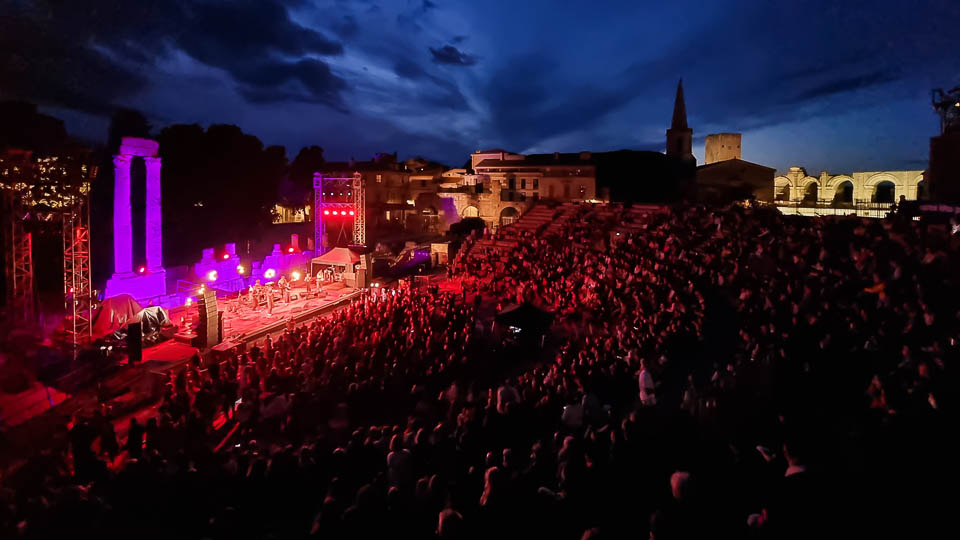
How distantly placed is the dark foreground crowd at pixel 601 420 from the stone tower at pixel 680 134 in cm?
3778

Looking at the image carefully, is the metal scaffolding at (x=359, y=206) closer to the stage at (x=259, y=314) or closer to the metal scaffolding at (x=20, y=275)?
the stage at (x=259, y=314)

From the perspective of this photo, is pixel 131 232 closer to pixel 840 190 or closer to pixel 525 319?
pixel 525 319

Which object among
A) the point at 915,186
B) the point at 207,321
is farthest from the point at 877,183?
the point at 207,321

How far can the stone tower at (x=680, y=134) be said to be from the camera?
4878 centimetres

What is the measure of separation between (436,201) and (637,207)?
88.4 ft

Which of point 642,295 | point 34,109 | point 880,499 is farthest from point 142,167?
point 880,499

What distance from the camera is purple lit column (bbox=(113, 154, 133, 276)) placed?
19094 mm

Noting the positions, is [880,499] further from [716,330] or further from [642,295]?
[642,295]

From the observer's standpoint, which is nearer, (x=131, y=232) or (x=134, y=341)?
(x=134, y=341)

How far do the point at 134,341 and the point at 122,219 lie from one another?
8.35 meters

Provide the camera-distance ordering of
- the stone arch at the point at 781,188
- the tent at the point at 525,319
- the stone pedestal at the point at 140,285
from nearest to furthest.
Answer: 1. the tent at the point at 525,319
2. the stone pedestal at the point at 140,285
3. the stone arch at the point at 781,188

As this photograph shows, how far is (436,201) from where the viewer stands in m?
44.6

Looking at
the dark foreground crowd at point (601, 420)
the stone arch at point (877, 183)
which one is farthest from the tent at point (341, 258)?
the stone arch at point (877, 183)

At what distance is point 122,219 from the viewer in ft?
63.9
